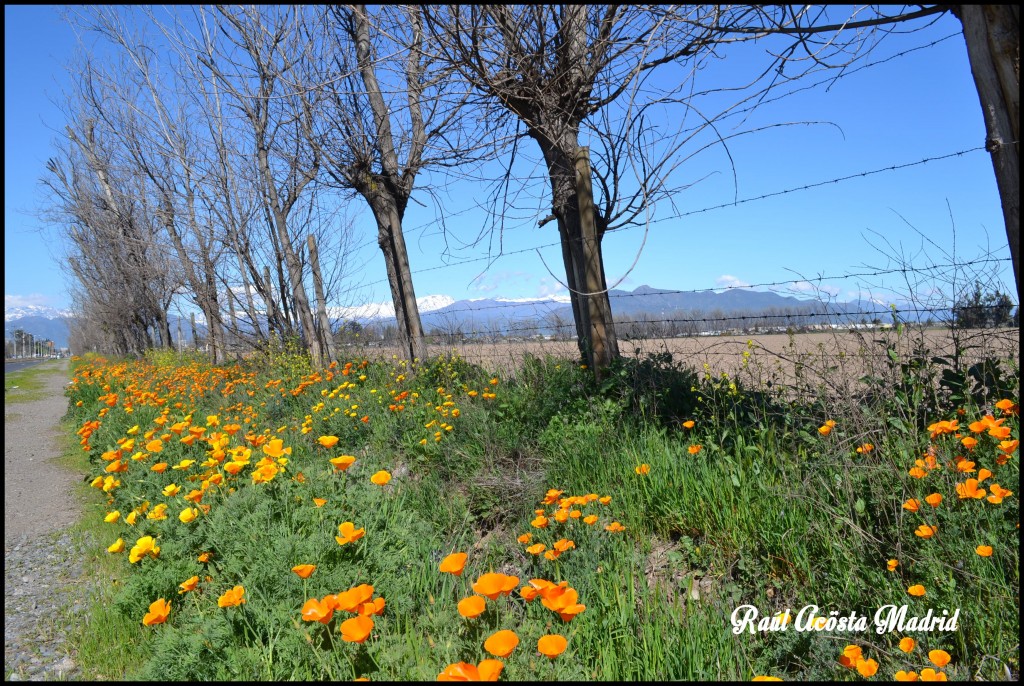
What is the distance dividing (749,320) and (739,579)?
252 cm

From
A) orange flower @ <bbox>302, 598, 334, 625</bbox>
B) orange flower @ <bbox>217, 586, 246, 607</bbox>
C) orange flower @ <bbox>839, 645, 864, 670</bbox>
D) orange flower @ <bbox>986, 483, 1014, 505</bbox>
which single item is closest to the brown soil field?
orange flower @ <bbox>986, 483, 1014, 505</bbox>

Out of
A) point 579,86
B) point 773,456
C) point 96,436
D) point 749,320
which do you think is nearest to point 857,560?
point 773,456

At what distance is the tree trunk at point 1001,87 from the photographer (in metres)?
2.46

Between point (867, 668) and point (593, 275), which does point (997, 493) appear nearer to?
point (867, 668)

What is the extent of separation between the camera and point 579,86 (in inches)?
184

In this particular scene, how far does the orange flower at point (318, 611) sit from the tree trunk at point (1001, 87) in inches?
120

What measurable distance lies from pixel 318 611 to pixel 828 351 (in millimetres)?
3035

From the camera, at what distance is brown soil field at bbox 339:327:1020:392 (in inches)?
129

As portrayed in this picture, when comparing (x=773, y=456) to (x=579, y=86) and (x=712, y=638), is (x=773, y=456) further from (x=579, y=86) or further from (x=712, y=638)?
(x=579, y=86)

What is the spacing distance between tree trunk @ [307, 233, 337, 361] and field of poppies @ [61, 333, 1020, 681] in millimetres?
6444

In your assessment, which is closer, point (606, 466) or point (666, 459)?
point (666, 459)

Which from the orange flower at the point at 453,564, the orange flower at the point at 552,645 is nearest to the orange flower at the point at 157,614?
the orange flower at the point at 453,564

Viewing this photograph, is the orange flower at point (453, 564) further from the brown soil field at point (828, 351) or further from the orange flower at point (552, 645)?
the brown soil field at point (828, 351)

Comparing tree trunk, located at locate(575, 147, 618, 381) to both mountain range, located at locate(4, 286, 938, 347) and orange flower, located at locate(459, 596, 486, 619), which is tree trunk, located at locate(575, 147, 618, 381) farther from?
orange flower, located at locate(459, 596, 486, 619)
